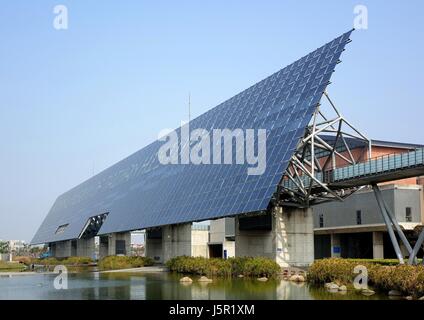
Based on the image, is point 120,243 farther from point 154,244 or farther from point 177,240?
point 177,240

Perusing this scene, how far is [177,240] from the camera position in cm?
5966

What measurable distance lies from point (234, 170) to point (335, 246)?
3089cm

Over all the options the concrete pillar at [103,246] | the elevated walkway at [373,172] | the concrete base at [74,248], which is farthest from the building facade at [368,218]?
the concrete base at [74,248]

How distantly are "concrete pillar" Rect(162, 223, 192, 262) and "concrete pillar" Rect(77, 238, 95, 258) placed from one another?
31453mm

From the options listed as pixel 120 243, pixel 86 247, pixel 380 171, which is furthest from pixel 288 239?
pixel 86 247

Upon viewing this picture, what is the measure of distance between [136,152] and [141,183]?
19.6 metres

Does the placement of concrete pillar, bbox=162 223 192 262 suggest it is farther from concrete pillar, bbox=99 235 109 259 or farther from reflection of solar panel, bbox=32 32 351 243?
concrete pillar, bbox=99 235 109 259

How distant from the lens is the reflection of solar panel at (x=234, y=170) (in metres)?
42.3

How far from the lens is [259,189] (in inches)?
1656

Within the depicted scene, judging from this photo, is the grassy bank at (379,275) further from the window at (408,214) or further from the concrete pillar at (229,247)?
the concrete pillar at (229,247)

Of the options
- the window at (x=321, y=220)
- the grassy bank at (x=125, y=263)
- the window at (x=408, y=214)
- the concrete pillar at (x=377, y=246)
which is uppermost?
the window at (x=408, y=214)

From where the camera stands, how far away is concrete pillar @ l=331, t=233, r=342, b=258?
240ft

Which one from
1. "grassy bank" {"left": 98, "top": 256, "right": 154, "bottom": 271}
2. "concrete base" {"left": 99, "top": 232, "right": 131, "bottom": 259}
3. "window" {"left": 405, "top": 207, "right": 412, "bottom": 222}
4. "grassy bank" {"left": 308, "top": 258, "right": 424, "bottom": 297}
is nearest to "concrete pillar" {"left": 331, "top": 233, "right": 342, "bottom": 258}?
"window" {"left": 405, "top": 207, "right": 412, "bottom": 222}

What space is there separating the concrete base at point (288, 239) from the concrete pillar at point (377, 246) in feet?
68.0
